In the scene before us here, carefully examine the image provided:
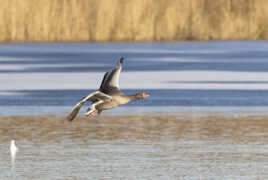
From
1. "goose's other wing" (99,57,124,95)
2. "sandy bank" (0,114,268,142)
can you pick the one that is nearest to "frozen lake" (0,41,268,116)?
"sandy bank" (0,114,268,142)

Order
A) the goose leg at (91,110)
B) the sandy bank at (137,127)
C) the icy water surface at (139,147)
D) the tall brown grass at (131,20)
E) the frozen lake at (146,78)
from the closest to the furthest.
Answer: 1. the goose leg at (91,110)
2. the icy water surface at (139,147)
3. the sandy bank at (137,127)
4. the frozen lake at (146,78)
5. the tall brown grass at (131,20)

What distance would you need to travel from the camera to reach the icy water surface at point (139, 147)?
33.0 feet

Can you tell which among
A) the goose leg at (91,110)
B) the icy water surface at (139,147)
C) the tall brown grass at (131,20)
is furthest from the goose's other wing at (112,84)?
the tall brown grass at (131,20)

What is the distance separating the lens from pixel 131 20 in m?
44.8

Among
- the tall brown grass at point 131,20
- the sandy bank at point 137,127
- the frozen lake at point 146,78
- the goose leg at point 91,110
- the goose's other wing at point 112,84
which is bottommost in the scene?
the tall brown grass at point 131,20

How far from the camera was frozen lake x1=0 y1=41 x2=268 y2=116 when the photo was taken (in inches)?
648

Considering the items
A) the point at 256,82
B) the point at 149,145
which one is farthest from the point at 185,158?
the point at 256,82

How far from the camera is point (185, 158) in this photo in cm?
1094

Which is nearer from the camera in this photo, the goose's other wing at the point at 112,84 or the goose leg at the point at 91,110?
the goose leg at the point at 91,110

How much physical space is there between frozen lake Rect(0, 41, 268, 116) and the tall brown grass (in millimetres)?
9511

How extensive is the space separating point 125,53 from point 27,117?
1601 cm

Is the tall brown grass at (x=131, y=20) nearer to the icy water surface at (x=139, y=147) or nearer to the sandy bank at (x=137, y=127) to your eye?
the sandy bank at (x=137, y=127)

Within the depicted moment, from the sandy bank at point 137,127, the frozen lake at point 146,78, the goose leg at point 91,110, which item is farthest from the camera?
the frozen lake at point 146,78

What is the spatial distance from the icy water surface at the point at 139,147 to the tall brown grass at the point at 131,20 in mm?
27626
